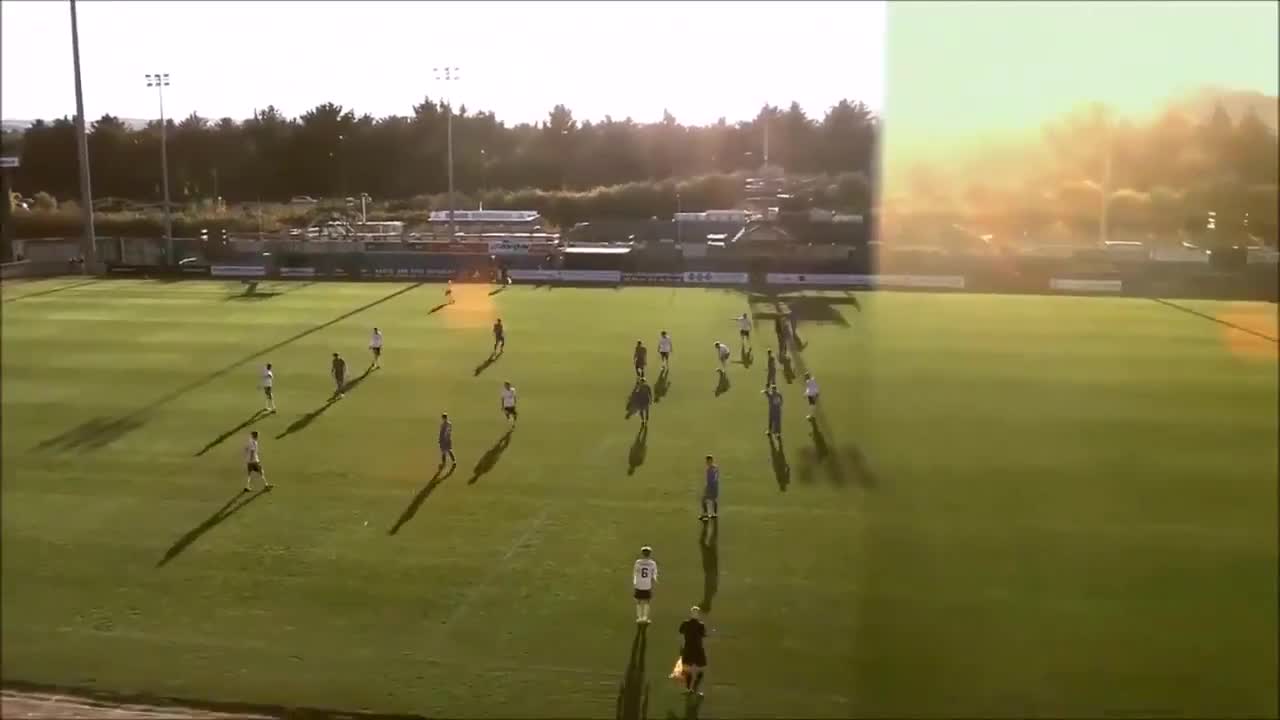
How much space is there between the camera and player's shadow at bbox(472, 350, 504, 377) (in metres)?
25.5

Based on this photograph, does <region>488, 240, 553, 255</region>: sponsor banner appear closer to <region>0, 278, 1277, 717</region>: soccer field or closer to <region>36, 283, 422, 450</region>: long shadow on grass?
<region>0, 278, 1277, 717</region>: soccer field

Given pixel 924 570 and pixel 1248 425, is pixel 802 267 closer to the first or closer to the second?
pixel 1248 425

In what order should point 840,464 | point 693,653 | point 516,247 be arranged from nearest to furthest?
point 693,653, point 840,464, point 516,247

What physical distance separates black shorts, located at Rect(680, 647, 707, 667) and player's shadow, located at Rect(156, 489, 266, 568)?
720cm

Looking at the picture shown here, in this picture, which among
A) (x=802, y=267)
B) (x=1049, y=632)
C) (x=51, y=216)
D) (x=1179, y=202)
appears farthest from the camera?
(x=51, y=216)

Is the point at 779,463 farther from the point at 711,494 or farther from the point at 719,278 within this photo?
the point at 719,278

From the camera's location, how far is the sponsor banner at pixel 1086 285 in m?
42.1

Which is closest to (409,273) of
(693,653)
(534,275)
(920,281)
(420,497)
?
(534,275)

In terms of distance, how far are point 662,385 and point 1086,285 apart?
26.3 meters

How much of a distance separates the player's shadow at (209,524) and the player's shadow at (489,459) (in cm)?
327

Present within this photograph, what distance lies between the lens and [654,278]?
45531 millimetres

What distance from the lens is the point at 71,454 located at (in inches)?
697

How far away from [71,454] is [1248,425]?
21.6 m

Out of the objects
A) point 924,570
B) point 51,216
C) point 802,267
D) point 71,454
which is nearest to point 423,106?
point 51,216
